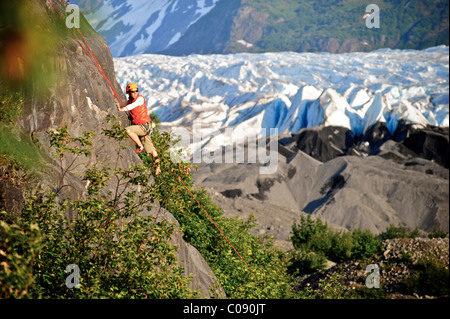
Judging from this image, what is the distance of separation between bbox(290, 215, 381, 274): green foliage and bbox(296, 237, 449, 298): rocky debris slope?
862 millimetres

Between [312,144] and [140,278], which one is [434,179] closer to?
[312,144]

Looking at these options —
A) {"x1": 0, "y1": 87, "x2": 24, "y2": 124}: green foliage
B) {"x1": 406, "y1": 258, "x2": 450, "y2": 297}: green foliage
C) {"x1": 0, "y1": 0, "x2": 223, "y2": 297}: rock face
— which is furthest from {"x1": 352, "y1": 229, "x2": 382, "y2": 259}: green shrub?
{"x1": 0, "y1": 87, "x2": 24, "y2": 124}: green foliage

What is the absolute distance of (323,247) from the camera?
29.9 metres

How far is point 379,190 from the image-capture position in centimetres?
5278

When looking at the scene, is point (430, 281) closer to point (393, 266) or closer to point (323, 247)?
point (393, 266)

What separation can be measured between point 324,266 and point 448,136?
5584 centimetres

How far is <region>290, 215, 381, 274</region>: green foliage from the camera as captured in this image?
25.3 meters

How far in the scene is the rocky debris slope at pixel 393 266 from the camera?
21258mm

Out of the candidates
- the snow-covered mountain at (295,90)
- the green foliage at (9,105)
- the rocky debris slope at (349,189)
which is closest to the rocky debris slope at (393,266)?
the rocky debris slope at (349,189)

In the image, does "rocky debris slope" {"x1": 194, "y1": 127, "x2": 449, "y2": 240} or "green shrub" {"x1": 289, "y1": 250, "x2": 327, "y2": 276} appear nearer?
"green shrub" {"x1": 289, "y1": 250, "x2": 327, "y2": 276}
